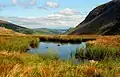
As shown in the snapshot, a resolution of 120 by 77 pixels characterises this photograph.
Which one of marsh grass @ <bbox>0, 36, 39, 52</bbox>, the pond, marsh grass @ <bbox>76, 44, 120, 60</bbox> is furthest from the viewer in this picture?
marsh grass @ <bbox>0, 36, 39, 52</bbox>

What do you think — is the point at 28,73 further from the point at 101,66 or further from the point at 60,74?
the point at 101,66

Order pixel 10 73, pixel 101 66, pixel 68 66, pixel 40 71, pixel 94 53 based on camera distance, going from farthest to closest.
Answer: pixel 94 53 < pixel 101 66 < pixel 68 66 < pixel 40 71 < pixel 10 73

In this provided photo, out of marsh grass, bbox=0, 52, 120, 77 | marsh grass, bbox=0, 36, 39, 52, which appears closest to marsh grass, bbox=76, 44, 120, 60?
marsh grass, bbox=0, 36, 39, 52

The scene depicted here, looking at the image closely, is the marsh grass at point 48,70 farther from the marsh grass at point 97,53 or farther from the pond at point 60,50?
the marsh grass at point 97,53

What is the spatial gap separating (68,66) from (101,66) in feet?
8.54

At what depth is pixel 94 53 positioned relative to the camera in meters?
38.0

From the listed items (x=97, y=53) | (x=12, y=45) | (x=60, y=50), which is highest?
(x=12, y=45)

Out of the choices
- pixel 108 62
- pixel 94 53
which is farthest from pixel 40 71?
pixel 94 53

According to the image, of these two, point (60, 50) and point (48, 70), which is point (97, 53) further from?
point (48, 70)

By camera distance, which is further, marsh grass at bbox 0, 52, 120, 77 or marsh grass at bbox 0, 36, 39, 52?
marsh grass at bbox 0, 36, 39, 52

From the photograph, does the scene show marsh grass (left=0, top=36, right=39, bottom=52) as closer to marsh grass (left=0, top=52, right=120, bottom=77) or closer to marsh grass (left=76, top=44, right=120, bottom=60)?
marsh grass (left=76, top=44, right=120, bottom=60)

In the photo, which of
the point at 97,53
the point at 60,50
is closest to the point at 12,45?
the point at 97,53

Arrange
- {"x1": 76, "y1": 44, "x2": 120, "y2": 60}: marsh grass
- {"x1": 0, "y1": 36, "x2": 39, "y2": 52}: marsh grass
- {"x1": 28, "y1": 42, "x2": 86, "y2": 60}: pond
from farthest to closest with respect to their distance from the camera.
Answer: {"x1": 0, "y1": 36, "x2": 39, "y2": 52}: marsh grass → {"x1": 76, "y1": 44, "x2": 120, "y2": 60}: marsh grass → {"x1": 28, "y1": 42, "x2": 86, "y2": 60}: pond

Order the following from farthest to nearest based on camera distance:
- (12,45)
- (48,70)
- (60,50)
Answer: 1. (60,50)
2. (12,45)
3. (48,70)
